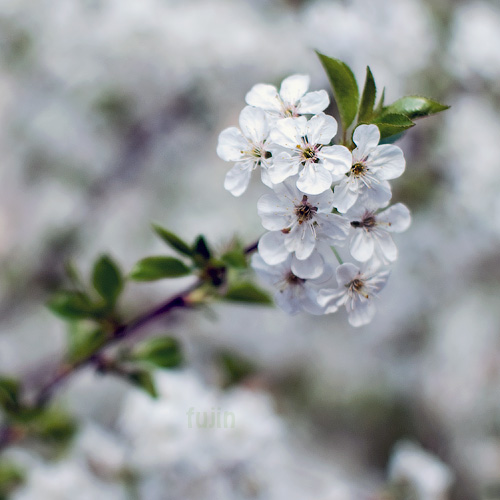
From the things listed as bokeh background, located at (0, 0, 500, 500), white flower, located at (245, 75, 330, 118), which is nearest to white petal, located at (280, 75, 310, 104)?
white flower, located at (245, 75, 330, 118)

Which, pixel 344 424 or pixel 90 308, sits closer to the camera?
pixel 90 308

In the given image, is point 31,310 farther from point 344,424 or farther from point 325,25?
point 325,25

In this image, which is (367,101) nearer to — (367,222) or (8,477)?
(367,222)

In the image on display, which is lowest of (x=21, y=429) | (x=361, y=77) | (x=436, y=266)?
(x=21, y=429)

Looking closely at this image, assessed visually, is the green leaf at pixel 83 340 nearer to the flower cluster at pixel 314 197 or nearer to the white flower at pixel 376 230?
the flower cluster at pixel 314 197

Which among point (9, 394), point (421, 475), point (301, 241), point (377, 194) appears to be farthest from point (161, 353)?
point (421, 475)

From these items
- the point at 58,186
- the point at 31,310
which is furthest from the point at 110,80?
the point at 31,310
